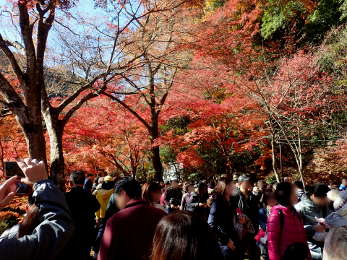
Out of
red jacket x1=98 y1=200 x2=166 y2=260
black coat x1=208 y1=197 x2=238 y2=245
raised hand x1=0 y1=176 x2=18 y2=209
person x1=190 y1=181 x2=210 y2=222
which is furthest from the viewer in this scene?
person x1=190 y1=181 x2=210 y2=222

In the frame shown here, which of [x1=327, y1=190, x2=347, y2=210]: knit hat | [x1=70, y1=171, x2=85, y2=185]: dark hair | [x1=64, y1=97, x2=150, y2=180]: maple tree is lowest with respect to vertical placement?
[x1=327, y1=190, x2=347, y2=210]: knit hat

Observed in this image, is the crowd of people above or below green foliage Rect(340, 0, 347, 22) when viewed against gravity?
below

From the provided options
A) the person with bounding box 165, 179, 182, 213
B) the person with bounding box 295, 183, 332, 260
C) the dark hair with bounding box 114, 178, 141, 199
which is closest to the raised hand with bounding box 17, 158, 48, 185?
the dark hair with bounding box 114, 178, 141, 199

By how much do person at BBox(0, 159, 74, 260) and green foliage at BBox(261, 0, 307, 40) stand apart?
1584cm

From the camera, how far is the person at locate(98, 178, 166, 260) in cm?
235

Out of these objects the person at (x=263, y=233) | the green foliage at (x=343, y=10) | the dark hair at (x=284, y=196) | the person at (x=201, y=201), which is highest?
the green foliage at (x=343, y=10)

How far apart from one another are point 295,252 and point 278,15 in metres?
14.9

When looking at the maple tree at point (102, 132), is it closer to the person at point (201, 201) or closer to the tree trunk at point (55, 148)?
the tree trunk at point (55, 148)

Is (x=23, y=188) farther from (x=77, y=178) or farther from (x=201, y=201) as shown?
(x=201, y=201)

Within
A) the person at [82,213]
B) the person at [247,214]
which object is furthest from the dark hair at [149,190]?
the person at [247,214]

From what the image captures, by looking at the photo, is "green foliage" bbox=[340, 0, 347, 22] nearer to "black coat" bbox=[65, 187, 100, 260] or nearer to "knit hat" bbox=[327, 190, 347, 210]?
"knit hat" bbox=[327, 190, 347, 210]

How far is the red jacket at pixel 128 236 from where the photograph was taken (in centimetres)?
234

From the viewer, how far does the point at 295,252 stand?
327 cm

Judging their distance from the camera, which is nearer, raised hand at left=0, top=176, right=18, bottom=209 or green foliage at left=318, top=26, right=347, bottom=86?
→ raised hand at left=0, top=176, right=18, bottom=209
